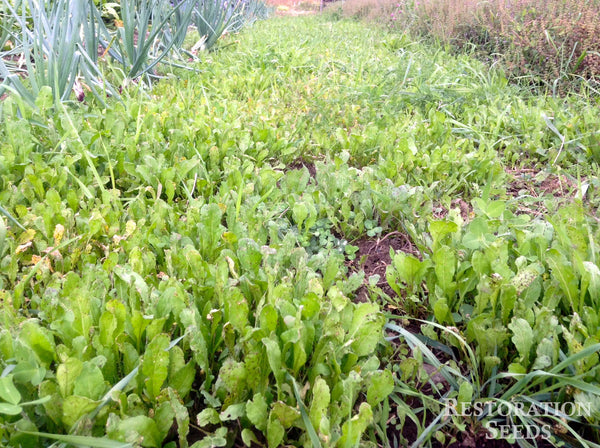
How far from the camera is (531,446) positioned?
0.93 m

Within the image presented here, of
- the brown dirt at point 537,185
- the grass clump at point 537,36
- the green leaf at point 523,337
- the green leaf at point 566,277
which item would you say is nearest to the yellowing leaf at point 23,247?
the green leaf at point 523,337

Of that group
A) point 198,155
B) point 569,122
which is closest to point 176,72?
point 198,155

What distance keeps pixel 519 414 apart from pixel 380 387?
0.29m

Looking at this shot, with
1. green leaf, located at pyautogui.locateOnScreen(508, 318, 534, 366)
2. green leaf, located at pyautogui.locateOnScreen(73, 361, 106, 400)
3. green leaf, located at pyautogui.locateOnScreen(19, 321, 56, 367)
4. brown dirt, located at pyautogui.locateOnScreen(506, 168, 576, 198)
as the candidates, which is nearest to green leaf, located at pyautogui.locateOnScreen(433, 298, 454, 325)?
green leaf, located at pyautogui.locateOnScreen(508, 318, 534, 366)

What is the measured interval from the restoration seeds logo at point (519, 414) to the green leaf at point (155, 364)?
61cm

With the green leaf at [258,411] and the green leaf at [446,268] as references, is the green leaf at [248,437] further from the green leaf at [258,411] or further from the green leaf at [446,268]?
the green leaf at [446,268]

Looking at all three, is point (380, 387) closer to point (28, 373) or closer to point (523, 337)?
point (523, 337)

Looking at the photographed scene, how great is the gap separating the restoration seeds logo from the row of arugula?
22mm

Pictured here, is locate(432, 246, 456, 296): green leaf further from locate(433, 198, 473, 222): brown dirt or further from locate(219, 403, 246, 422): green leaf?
locate(219, 403, 246, 422): green leaf

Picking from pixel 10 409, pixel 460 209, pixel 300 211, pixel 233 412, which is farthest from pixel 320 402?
pixel 460 209

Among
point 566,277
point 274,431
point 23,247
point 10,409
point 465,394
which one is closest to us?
point 10,409

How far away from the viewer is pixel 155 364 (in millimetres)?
897

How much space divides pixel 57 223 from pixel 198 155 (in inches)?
27.0

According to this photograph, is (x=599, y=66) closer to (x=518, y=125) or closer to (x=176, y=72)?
(x=518, y=125)
